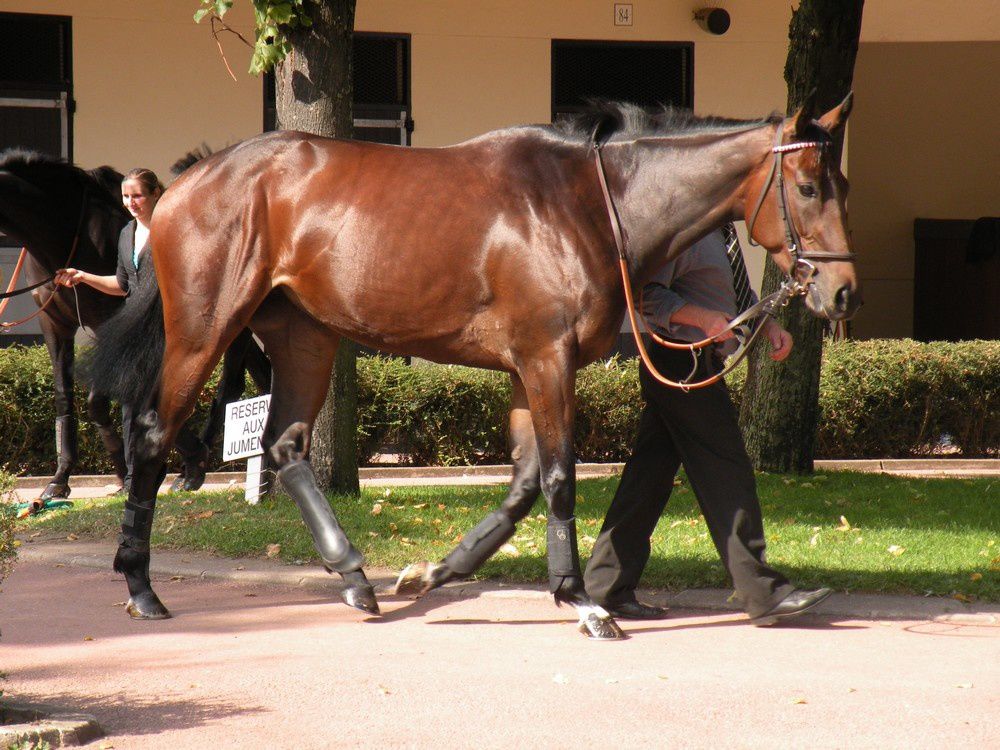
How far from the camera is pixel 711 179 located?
5.12m

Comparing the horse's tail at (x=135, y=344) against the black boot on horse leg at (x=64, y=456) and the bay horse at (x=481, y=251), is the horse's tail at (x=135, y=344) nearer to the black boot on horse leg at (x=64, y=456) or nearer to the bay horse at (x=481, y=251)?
the bay horse at (x=481, y=251)

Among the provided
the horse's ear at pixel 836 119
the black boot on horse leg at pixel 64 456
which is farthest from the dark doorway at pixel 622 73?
the horse's ear at pixel 836 119

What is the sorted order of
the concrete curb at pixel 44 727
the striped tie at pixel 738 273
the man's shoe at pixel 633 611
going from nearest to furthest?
1. the concrete curb at pixel 44 727
2. the man's shoe at pixel 633 611
3. the striped tie at pixel 738 273

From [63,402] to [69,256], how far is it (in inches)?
47.8

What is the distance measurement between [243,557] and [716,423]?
2.93 meters

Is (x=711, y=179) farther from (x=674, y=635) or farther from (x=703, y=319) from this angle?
(x=674, y=635)

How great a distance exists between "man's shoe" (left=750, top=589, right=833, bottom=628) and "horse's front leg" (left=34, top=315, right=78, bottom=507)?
5.77m

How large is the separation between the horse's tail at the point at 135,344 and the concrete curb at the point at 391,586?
0.99 m

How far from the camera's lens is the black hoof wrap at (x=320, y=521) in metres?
5.65

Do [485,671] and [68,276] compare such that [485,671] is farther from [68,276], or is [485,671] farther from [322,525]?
[68,276]

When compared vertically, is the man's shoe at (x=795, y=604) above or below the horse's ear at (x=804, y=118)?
below

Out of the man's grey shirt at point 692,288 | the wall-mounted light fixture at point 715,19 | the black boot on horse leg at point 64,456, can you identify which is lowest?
the black boot on horse leg at point 64,456

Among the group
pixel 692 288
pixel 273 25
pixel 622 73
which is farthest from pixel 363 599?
pixel 622 73

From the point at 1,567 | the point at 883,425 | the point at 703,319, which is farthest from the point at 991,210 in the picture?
the point at 1,567
